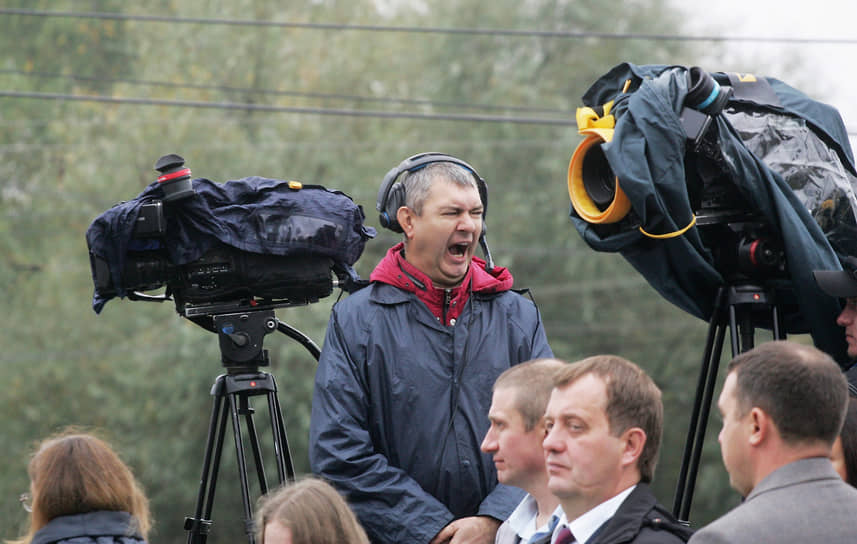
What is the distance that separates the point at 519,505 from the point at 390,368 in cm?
67

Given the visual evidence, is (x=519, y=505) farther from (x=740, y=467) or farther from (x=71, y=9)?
(x=71, y=9)

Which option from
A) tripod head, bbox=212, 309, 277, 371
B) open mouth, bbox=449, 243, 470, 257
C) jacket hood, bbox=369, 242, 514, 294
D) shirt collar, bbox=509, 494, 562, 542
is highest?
open mouth, bbox=449, 243, 470, 257

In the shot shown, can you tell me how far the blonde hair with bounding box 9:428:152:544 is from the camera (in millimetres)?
3150

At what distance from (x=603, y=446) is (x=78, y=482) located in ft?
4.56

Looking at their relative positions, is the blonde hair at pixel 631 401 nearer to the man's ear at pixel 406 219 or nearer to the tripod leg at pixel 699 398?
the man's ear at pixel 406 219

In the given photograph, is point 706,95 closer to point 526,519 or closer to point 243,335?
point 526,519

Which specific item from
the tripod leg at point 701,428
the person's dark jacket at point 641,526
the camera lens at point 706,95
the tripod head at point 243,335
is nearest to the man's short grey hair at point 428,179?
the tripod head at point 243,335

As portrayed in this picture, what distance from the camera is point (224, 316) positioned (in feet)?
13.1

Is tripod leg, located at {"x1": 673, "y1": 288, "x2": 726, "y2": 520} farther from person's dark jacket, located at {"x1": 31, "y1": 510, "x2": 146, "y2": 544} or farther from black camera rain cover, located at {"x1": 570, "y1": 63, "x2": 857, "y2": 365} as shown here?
person's dark jacket, located at {"x1": 31, "y1": 510, "x2": 146, "y2": 544}

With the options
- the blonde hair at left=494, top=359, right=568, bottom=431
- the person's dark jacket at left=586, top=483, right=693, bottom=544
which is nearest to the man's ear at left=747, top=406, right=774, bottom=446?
the person's dark jacket at left=586, top=483, right=693, bottom=544

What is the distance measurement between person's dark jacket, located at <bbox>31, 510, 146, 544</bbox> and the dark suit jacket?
1550 mm

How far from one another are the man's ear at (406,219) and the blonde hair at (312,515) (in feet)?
3.80

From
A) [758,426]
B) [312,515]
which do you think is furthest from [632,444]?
[312,515]

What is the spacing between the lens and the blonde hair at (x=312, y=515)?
2.84 metres
